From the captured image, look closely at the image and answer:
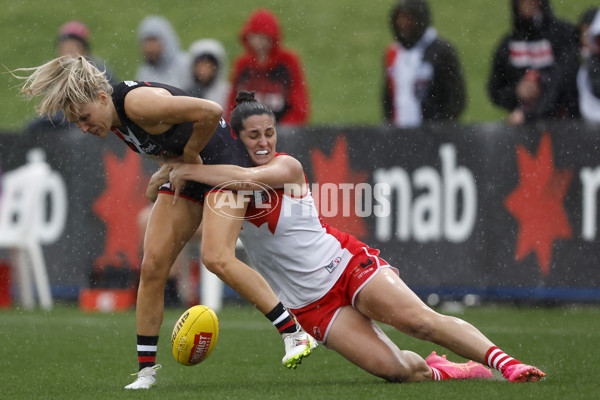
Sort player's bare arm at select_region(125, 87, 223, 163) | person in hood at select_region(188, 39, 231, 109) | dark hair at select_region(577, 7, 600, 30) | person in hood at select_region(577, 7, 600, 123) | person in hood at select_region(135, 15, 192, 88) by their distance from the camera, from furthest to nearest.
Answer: person in hood at select_region(135, 15, 192, 88) → person in hood at select_region(188, 39, 231, 109) → dark hair at select_region(577, 7, 600, 30) → person in hood at select_region(577, 7, 600, 123) → player's bare arm at select_region(125, 87, 223, 163)

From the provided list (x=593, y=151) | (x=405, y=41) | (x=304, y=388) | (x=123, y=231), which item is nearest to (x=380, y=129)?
(x=405, y=41)

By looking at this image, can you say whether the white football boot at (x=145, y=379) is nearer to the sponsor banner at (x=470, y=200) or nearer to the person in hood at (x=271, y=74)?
the sponsor banner at (x=470, y=200)

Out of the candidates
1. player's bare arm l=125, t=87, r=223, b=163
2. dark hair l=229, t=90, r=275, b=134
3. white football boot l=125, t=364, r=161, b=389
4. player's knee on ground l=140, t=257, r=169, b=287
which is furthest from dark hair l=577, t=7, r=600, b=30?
white football boot l=125, t=364, r=161, b=389

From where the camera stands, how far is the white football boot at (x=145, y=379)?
6125 mm

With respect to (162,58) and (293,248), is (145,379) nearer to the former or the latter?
(293,248)

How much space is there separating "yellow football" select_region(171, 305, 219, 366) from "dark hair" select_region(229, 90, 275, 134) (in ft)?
3.67

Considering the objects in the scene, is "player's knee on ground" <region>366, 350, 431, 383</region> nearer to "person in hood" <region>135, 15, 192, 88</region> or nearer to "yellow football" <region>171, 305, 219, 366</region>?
"yellow football" <region>171, 305, 219, 366</region>

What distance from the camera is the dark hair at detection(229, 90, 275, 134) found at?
20.6ft

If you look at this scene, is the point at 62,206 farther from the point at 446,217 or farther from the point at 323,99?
the point at 323,99

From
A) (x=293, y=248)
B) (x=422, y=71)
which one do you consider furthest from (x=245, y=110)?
(x=422, y=71)

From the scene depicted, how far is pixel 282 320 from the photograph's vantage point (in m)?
6.02

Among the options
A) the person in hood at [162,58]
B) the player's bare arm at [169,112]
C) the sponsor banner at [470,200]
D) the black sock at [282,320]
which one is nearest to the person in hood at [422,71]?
the sponsor banner at [470,200]

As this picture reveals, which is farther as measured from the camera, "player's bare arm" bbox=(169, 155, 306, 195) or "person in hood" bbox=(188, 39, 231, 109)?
"person in hood" bbox=(188, 39, 231, 109)

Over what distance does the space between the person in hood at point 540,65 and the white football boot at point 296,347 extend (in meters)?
5.44
